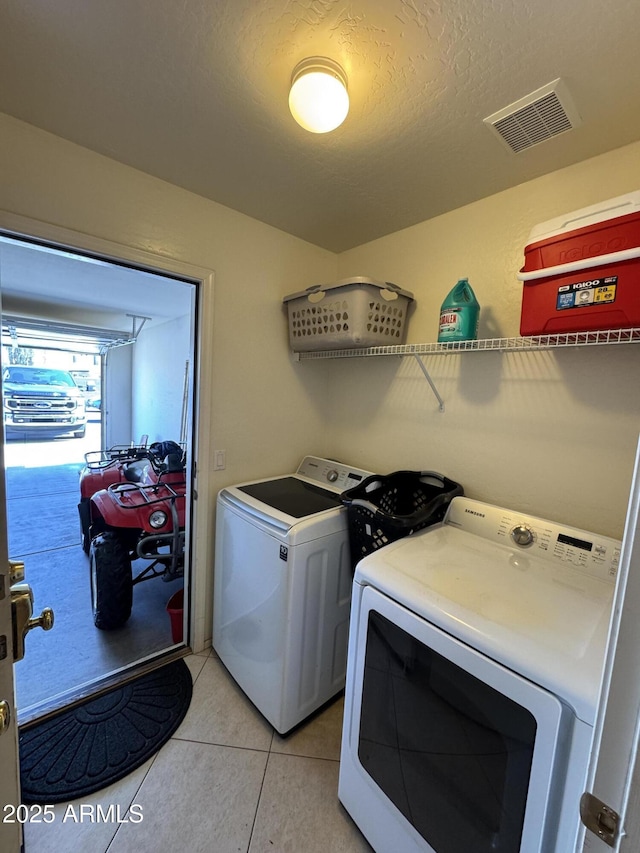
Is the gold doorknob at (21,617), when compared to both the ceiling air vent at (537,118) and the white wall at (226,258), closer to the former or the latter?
the white wall at (226,258)

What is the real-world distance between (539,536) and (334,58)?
1.67m

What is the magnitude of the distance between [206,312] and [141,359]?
4.45 metres

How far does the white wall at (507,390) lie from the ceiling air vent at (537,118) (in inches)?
9.8

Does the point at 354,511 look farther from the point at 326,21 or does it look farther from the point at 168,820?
the point at 326,21

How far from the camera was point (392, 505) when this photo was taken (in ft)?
6.07

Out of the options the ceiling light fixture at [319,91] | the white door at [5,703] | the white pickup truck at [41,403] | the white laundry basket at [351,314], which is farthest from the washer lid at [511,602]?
the white pickup truck at [41,403]

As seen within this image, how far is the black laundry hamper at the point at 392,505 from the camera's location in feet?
4.65

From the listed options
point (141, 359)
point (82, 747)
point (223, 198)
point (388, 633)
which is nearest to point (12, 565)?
point (388, 633)

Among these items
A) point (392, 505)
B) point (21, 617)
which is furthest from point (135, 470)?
point (21, 617)

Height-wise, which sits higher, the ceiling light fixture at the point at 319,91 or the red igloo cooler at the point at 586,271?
the ceiling light fixture at the point at 319,91

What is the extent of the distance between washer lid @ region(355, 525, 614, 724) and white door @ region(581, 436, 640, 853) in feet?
0.93

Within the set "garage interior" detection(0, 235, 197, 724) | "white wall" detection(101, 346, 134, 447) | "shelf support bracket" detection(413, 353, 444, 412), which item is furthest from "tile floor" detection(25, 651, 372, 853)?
"white wall" detection(101, 346, 134, 447)

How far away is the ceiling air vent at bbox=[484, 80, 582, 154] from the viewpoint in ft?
3.51

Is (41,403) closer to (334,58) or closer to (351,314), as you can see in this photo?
(351,314)
